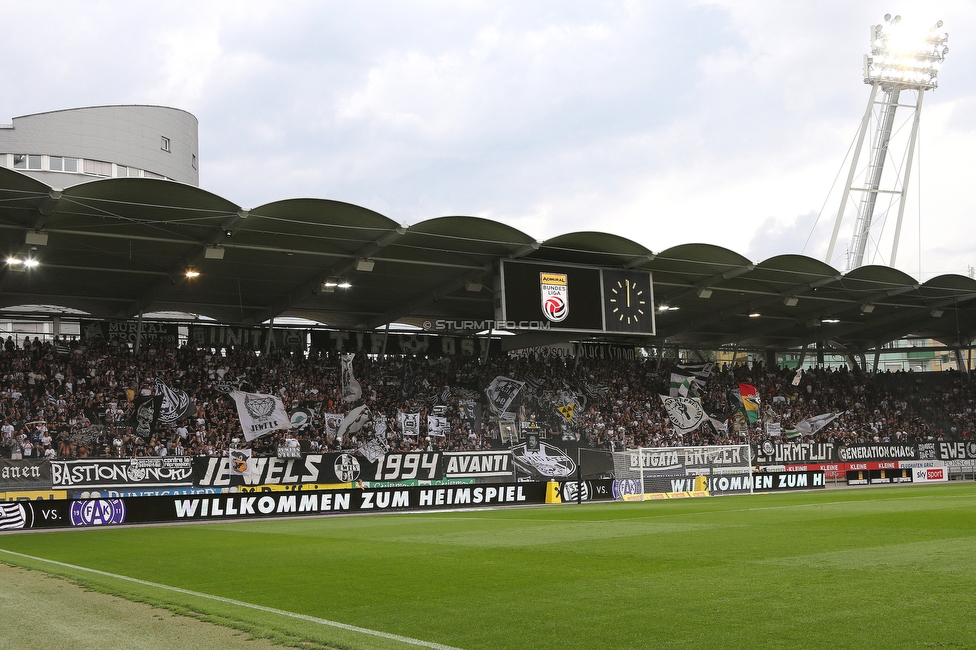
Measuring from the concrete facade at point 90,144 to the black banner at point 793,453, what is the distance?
41.3 metres

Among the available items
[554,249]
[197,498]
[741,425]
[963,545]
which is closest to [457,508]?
[197,498]

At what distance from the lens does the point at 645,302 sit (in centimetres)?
3447

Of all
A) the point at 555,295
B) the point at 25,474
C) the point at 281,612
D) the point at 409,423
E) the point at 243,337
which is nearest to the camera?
the point at 281,612

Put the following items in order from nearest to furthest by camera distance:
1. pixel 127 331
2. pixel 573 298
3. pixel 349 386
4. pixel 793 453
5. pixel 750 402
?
pixel 573 298 → pixel 349 386 → pixel 127 331 → pixel 793 453 → pixel 750 402

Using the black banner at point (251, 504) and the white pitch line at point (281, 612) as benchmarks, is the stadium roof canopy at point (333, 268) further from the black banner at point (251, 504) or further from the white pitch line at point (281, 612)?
the white pitch line at point (281, 612)

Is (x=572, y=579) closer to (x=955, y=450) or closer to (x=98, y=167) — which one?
(x=955, y=450)

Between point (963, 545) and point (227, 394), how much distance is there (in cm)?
2844

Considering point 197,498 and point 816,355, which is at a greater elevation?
point 816,355

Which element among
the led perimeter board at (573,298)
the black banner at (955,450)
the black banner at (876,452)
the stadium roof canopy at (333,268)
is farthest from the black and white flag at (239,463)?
the black banner at (955,450)

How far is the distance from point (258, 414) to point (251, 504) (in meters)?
8.74

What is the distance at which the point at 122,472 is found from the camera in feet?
93.8

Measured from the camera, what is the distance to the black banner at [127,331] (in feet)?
123

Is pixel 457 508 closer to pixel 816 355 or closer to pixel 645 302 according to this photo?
pixel 645 302

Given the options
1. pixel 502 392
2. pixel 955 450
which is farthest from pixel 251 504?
pixel 955 450
